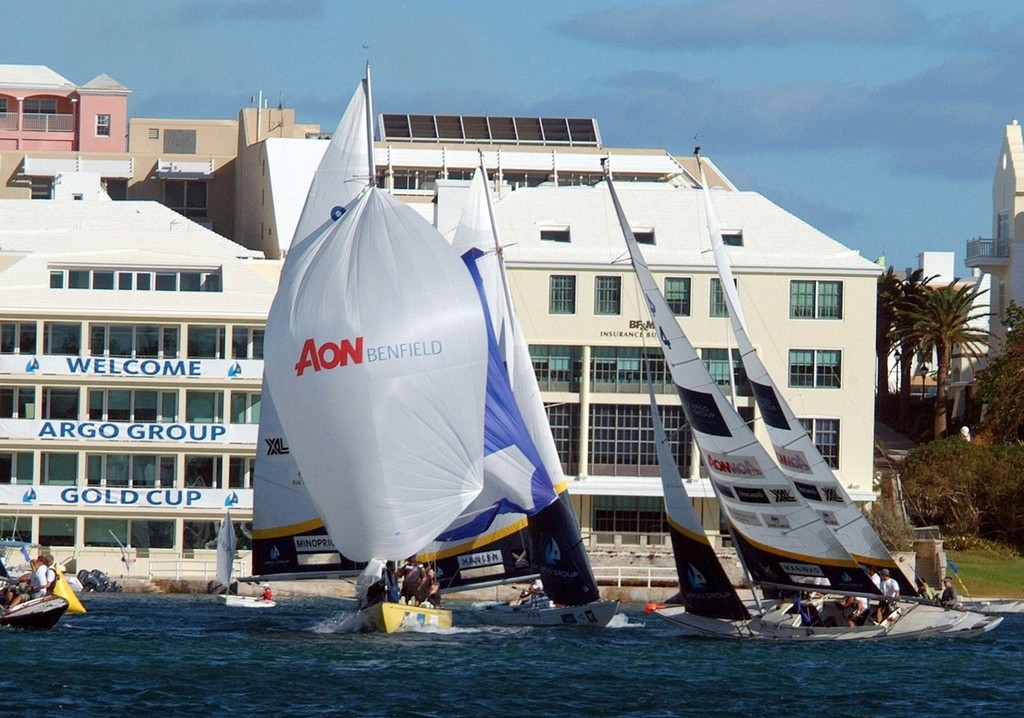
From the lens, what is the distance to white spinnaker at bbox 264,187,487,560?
4609cm

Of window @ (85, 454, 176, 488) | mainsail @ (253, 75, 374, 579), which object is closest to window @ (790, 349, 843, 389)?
window @ (85, 454, 176, 488)

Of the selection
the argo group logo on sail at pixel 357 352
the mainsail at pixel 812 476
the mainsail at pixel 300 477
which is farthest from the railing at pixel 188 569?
the argo group logo on sail at pixel 357 352

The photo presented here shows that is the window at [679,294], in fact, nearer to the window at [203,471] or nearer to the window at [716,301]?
the window at [716,301]

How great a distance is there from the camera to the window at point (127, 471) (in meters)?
72.2

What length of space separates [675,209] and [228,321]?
19.2 metres

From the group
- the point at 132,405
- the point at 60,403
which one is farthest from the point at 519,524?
A: the point at 60,403

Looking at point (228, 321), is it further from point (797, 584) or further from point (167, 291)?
point (797, 584)

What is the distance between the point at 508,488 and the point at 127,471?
81.6 feet

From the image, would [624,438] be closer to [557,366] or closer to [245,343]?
[557,366]

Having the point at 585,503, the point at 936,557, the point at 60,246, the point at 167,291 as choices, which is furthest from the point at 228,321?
the point at 936,557

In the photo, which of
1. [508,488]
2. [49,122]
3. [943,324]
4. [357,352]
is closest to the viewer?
[357,352]

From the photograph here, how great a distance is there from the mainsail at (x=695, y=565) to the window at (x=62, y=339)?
2840 cm

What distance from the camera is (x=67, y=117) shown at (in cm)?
11025

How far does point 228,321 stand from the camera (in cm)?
7225
